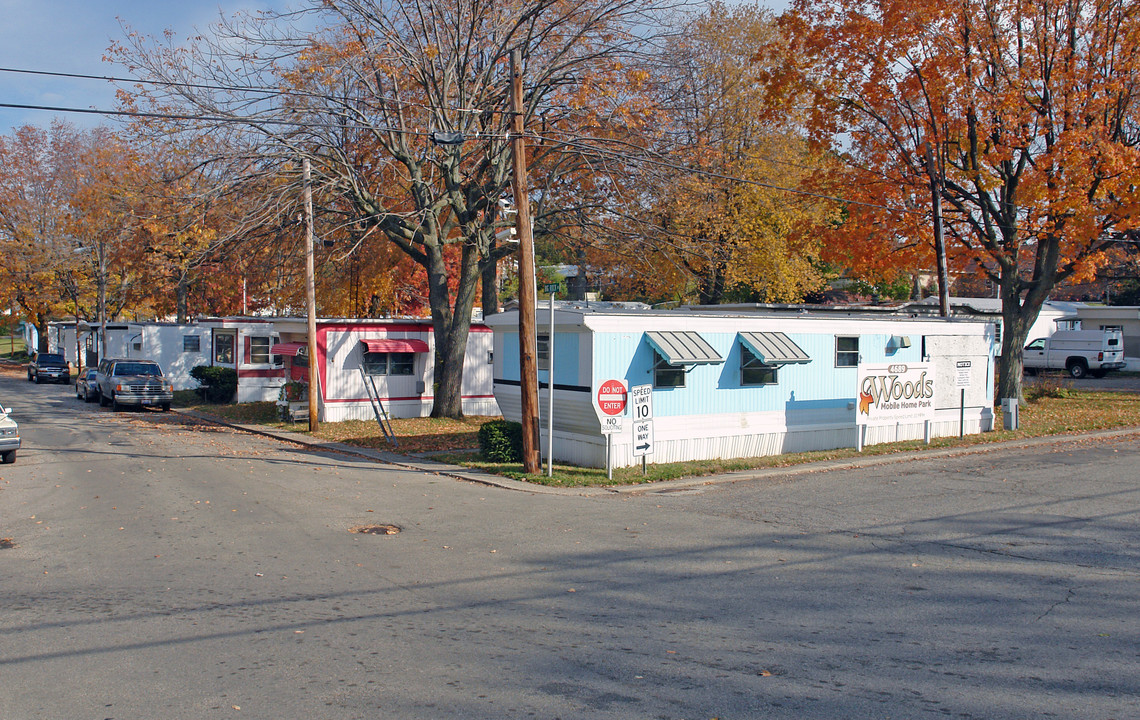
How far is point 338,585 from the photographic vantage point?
855 centimetres

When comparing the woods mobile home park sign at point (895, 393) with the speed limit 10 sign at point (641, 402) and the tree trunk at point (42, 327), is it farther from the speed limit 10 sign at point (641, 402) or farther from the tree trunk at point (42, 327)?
Result: the tree trunk at point (42, 327)

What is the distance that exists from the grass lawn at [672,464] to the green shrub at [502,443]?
0.32 m

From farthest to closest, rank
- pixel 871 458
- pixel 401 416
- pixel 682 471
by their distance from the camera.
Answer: pixel 401 416, pixel 871 458, pixel 682 471

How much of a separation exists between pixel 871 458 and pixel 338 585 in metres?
13.2

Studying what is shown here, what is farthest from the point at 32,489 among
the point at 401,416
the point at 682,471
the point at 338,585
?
the point at 401,416

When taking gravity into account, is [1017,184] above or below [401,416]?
above

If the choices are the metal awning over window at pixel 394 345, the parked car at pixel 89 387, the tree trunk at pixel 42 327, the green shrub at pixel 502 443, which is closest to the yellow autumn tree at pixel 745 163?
the metal awning over window at pixel 394 345

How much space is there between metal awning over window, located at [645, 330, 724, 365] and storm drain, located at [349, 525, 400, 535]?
674 cm

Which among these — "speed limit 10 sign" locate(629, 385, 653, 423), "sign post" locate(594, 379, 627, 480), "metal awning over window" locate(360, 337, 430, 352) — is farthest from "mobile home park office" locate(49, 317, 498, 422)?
"speed limit 10 sign" locate(629, 385, 653, 423)

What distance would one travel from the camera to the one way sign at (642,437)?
51.9ft

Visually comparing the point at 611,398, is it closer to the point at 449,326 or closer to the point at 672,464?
the point at 672,464

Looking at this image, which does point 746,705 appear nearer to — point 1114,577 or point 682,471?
point 1114,577

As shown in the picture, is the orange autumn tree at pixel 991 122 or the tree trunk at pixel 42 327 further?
the tree trunk at pixel 42 327

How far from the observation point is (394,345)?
85.8ft
